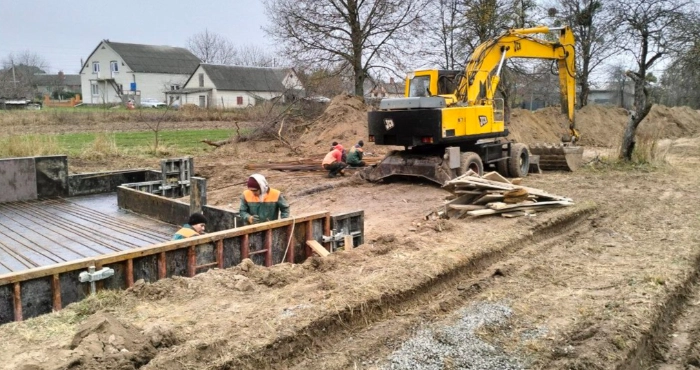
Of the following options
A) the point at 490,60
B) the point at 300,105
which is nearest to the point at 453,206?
the point at 490,60

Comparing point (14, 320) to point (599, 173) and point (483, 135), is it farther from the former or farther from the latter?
point (599, 173)

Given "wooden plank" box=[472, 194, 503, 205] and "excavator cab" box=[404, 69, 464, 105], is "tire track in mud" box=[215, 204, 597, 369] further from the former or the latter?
"excavator cab" box=[404, 69, 464, 105]

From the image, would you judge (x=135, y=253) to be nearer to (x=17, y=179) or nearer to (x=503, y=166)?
(x=17, y=179)

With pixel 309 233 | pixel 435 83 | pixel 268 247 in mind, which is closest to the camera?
pixel 268 247

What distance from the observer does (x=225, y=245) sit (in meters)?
7.00

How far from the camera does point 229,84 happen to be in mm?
58375

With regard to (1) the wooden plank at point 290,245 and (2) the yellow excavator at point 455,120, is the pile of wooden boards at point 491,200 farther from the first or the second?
(1) the wooden plank at point 290,245

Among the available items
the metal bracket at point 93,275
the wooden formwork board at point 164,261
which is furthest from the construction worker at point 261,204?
the metal bracket at point 93,275

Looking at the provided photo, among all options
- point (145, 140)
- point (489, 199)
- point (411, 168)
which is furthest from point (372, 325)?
point (145, 140)

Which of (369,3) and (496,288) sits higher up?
(369,3)

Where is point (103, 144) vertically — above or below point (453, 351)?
above

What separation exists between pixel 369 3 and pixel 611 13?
39.2 feet

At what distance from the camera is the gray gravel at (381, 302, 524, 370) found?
14.4ft

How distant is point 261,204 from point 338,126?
48.9 feet
